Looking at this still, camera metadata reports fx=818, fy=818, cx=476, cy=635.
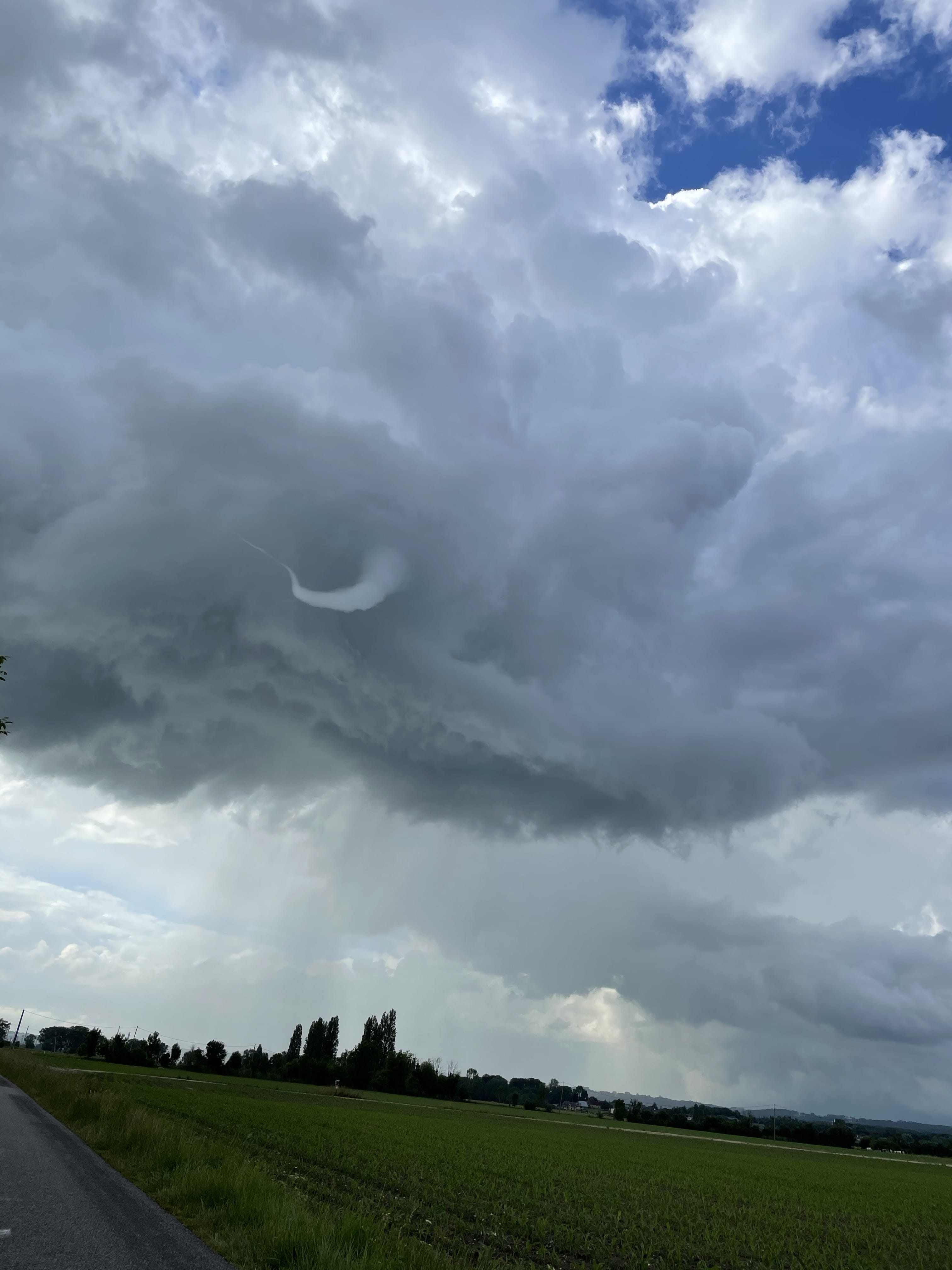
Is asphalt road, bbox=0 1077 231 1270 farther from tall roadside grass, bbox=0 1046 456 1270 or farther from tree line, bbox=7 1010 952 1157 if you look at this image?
tree line, bbox=7 1010 952 1157

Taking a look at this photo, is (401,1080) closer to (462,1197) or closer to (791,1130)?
(791,1130)

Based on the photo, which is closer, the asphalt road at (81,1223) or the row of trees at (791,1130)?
the asphalt road at (81,1223)

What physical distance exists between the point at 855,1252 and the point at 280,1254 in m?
24.5

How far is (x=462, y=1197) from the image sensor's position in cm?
2919

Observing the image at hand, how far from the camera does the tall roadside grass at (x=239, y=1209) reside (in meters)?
13.8

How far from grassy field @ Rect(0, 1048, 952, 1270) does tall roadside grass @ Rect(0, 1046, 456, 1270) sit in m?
0.06

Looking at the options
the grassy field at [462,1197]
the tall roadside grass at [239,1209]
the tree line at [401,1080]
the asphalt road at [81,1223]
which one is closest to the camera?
the asphalt road at [81,1223]

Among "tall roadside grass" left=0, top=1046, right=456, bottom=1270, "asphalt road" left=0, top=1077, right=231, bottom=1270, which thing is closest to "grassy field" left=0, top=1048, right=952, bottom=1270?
"tall roadside grass" left=0, top=1046, right=456, bottom=1270

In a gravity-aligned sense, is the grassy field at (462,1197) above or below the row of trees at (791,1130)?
above

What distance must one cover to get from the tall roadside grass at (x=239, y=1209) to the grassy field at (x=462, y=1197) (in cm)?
6

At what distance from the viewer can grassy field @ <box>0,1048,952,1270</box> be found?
54.0ft

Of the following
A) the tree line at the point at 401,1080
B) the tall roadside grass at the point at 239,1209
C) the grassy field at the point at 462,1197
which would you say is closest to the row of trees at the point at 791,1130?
the tree line at the point at 401,1080

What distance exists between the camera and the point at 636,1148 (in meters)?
75.1

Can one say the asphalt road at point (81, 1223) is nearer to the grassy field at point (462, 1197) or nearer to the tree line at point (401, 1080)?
the grassy field at point (462, 1197)
